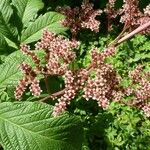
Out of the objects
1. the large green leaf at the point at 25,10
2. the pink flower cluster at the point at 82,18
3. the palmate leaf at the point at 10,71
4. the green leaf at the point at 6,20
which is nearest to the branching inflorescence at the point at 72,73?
the palmate leaf at the point at 10,71

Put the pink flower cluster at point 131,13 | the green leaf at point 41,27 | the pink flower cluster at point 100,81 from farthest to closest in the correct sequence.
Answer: the green leaf at point 41,27 → the pink flower cluster at point 131,13 → the pink flower cluster at point 100,81

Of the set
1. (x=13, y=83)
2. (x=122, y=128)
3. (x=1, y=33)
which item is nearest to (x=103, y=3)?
(x=122, y=128)

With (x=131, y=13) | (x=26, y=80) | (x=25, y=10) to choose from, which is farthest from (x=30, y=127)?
(x=25, y=10)

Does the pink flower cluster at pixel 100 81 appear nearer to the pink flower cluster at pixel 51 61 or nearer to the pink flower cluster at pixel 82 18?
the pink flower cluster at pixel 51 61

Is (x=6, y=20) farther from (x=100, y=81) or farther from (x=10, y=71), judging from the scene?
(x=100, y=81)

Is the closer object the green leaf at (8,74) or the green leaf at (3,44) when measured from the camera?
the green leaf at (8,74)

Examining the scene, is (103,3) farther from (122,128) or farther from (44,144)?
(44,144)
